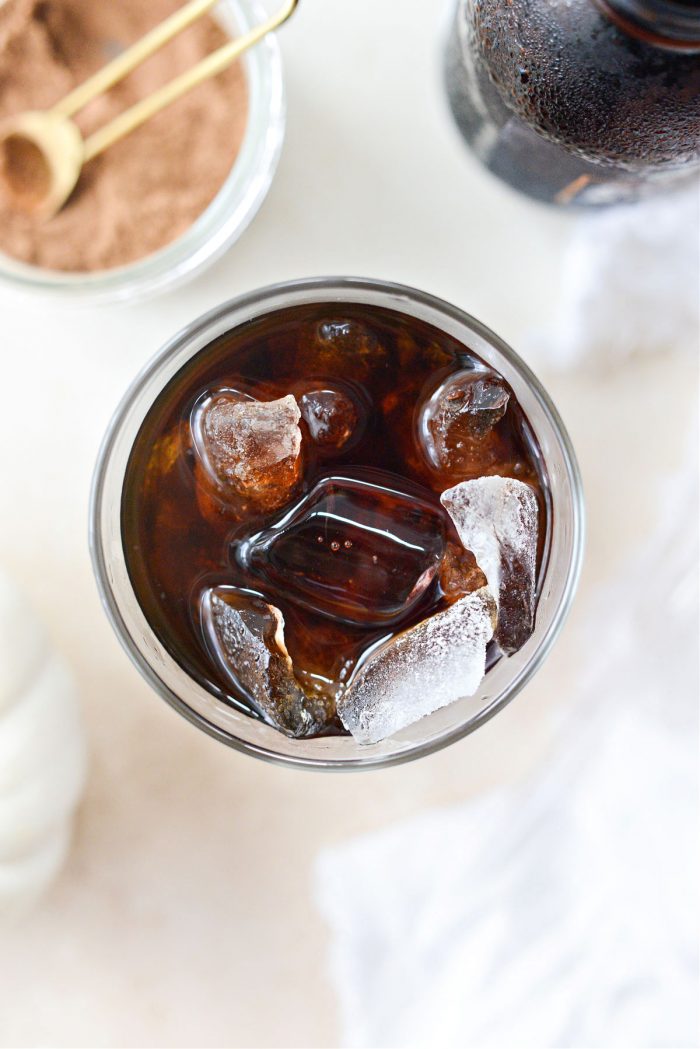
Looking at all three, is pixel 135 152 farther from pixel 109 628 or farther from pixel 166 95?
pixel 109 628

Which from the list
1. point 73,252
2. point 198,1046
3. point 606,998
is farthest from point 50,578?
point 606,998

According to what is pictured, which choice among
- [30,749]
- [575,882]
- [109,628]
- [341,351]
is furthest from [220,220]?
[575,882]

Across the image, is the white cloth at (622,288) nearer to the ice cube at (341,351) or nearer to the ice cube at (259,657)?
the ice cube at (341,351)

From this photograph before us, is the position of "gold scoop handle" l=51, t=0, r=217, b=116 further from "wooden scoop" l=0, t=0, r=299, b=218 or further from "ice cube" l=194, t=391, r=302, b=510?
"ice cube" l=194, t=391, r=302, b=510

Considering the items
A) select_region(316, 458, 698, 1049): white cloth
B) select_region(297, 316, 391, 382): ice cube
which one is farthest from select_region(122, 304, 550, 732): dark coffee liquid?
select_region(316, 458, 698, 1049): white cloth

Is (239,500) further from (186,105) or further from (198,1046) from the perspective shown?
(198,1046)

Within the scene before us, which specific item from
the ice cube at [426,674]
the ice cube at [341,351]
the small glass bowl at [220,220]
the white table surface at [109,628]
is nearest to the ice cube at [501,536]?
the ice cube at [426,674]
